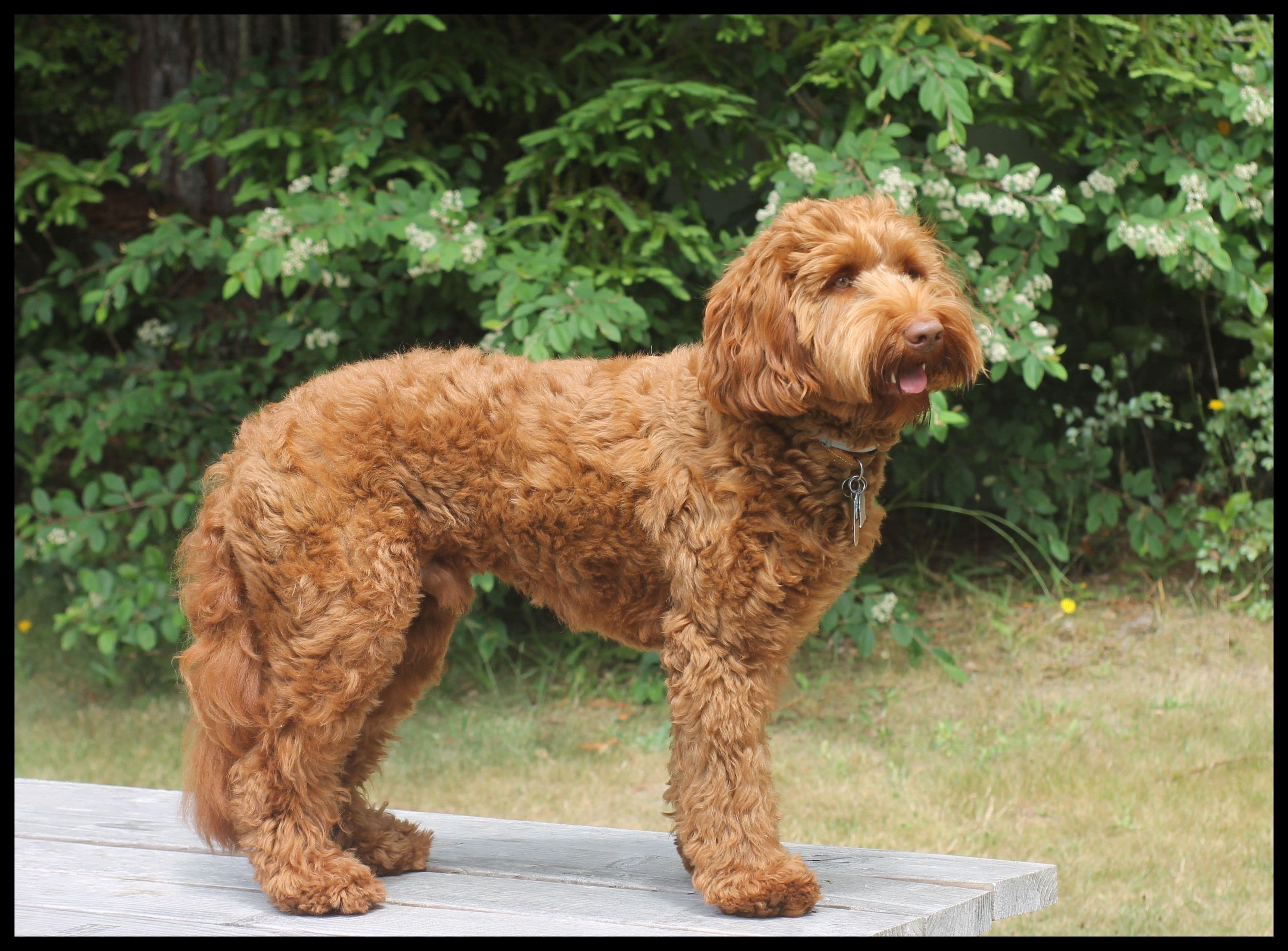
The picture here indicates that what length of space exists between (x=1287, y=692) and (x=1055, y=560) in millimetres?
1322

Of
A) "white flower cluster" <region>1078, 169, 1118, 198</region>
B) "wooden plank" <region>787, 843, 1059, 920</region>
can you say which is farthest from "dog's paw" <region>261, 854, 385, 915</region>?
"white flower cluster" <region>1078, 169, 1118, 198</region>

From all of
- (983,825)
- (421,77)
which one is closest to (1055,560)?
(983,825)

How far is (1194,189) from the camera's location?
16.9 ft

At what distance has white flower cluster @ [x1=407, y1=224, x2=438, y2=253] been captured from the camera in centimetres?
486

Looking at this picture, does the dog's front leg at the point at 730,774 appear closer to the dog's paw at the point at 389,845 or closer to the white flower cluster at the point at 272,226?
the dog's paw at the point at 389,845

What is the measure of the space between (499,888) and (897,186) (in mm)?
2850

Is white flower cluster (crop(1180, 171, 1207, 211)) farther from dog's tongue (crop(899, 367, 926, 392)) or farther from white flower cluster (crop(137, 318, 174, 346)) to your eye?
white flower cluster (crop(137, 318, 174, 346))

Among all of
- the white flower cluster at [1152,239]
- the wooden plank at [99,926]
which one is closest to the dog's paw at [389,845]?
the wooden plank at [99,926]

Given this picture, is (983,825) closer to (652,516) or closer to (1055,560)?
(1055,560)

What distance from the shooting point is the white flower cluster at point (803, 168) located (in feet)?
15.6

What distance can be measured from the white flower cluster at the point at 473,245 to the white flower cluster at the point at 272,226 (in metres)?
0.67

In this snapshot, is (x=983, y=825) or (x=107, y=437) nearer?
(x=983, y=825)

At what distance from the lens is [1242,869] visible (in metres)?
4.47

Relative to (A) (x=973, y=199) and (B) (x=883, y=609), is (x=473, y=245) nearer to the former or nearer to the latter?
Answer: (A) (x=973, y=199)
